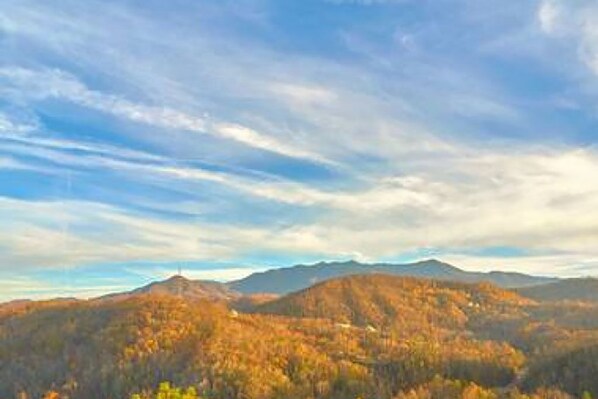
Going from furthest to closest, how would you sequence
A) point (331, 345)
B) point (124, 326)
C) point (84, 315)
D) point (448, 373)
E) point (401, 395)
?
point (84, 315)
point (124, 326)
point (331, 345)
point (448, 373)
point (401, 395)

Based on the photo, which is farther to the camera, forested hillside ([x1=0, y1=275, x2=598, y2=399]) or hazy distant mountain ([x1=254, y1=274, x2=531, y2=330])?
hazy distant mountain ([x1=254, y1=274, x2=531, y2=330])

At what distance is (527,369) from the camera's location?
53906mm

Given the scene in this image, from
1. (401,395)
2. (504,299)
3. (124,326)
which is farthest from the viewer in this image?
(504,299)

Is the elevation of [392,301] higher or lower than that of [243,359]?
higher

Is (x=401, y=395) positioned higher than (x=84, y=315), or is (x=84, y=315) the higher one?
(x=84, y=315)

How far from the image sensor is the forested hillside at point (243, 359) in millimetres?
49375

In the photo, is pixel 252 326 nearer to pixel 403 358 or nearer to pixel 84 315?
pixel 84 315

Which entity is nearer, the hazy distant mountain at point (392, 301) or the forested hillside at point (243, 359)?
the forested hillside at point (243, 359)

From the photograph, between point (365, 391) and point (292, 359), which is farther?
point (292, 359)

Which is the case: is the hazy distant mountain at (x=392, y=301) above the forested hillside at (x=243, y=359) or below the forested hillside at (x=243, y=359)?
above

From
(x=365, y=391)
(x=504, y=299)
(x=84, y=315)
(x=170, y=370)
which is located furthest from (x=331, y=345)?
(x=504, y=299)

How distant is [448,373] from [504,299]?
122310 mm

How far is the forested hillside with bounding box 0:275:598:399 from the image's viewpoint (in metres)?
49.4

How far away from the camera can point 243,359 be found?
6519 cm
